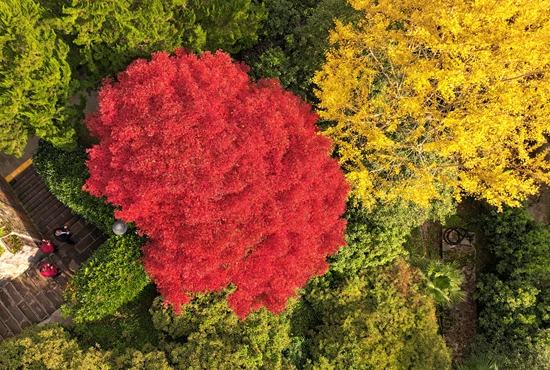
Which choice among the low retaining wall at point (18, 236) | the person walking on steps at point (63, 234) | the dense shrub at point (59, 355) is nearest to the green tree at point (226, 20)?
the person walking on steps at point (63, 234)

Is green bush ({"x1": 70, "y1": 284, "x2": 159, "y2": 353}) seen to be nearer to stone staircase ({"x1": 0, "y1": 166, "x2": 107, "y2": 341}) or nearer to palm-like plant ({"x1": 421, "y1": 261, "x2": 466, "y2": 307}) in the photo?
stone staircase ({"x1": 0, "y1": 166, "x2": 107, "y2": 341})

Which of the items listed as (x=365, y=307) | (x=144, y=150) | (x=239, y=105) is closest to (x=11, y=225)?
(x=144, y=150)

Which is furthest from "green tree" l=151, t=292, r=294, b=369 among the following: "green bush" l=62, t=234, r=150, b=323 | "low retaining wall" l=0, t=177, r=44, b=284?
"low retaining wall" l=0, t=177, r=44, b=284

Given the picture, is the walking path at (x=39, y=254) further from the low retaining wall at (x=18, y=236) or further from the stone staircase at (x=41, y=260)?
the low retaining wall at (x=18, y=236)

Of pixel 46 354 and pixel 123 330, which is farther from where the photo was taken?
pixel 123 330

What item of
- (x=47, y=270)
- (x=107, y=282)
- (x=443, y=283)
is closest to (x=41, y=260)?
(x=47, y=270)

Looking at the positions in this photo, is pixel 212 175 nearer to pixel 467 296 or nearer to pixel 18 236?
pixel 18 236
